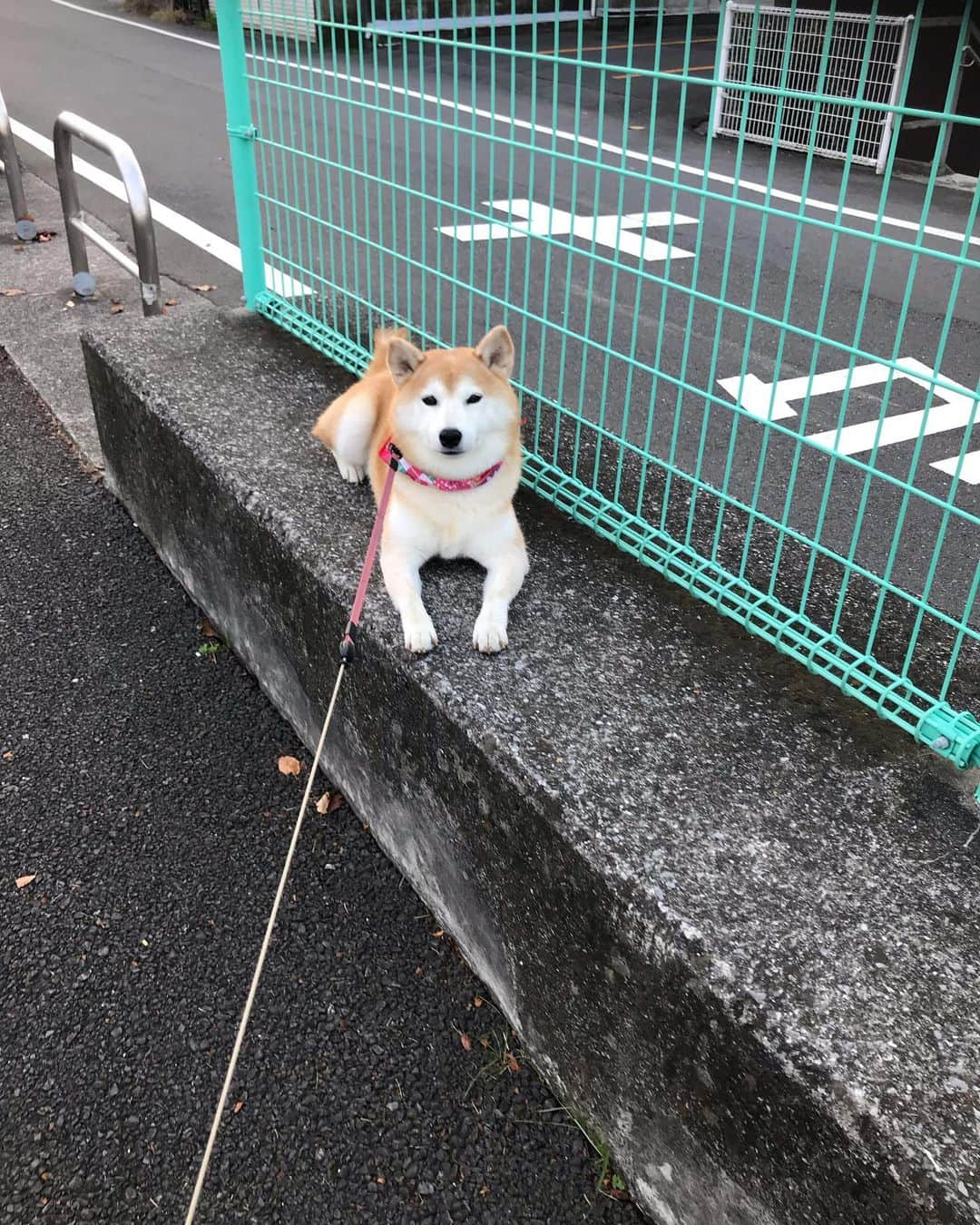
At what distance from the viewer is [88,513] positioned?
4312 millimetres

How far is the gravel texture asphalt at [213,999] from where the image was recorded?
2096 millimetres

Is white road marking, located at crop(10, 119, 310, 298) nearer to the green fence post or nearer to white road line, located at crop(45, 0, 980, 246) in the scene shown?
the green fence post

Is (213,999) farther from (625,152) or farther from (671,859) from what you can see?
(625,152)

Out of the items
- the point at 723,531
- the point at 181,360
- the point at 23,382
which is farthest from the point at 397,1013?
the point at 23,382

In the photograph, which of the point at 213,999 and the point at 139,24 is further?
the point at 139,24

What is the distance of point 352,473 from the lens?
10.3 feet

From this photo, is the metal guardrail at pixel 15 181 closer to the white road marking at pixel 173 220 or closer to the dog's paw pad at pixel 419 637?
the white road marking at pixel 173 220

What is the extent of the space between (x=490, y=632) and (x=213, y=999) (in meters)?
1.16

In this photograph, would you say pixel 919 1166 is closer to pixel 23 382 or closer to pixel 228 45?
pixel 228 45

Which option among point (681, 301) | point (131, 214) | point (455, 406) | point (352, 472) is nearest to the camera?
point (455, 406)

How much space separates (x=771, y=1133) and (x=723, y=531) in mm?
1859

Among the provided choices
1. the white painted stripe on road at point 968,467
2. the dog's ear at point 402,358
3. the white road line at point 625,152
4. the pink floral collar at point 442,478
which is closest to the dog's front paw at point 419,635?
the pink floral collar at point 442,478

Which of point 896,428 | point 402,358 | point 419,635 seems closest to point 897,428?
point 896,428

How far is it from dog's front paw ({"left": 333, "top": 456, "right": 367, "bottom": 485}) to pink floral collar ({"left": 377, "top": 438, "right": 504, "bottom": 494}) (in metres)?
0.55
